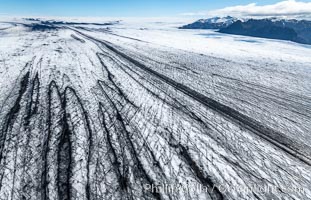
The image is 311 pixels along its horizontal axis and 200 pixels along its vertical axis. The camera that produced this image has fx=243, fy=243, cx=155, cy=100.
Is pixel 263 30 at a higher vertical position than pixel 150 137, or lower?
lower

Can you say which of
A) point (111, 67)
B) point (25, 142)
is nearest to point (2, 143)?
point (25, 142)

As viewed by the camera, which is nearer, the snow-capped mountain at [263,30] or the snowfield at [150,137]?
the snowfield at [150,137]

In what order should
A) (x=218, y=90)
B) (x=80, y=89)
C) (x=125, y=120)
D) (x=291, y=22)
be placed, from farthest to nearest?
(x=291, y=22)
(x=218, y=90)
(x=80, y=89)
(x=125, y=120)

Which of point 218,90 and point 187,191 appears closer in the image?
point 187,191

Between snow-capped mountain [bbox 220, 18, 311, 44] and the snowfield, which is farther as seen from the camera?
snow-capped mountain [bbox 220, 18, 311, 44]

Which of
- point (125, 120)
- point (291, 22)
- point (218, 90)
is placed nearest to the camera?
point (125, 120)

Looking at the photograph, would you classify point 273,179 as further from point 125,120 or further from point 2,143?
point 2,143

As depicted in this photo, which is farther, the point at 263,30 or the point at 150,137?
the point at 263,30
